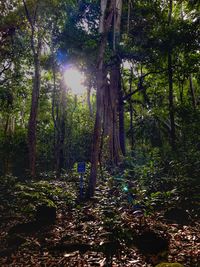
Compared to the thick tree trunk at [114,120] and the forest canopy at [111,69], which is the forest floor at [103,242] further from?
the thick tree trunk at [114,120]

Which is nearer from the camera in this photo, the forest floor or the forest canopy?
the forest floor

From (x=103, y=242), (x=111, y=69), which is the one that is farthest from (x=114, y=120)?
(x=103, y=242)

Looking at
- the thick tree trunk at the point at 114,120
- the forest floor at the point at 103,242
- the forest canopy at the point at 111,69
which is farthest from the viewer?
the thick tree trunk at the point at 114,120

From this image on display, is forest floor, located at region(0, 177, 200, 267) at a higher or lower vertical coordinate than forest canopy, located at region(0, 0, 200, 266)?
lower

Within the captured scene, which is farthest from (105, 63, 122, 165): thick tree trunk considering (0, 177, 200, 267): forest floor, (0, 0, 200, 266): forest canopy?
(0, 177, 200, 267): forest floor

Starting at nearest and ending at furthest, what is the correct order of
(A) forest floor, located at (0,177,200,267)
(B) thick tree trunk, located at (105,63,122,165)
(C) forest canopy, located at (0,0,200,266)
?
(A) forest floor, located at (0,177,200,267) < (C) forest canopy, located at (0,0,200,266) < (B) thick tree trunk, located at (105,63,122,165)

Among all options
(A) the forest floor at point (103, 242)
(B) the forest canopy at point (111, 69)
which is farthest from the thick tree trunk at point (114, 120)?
(A) the forest floor at point (103, 242)

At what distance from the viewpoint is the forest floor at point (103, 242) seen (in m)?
Result: 4.36

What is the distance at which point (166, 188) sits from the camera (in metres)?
9.08

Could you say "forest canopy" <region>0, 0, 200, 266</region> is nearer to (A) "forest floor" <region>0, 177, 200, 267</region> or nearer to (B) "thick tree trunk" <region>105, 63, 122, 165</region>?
(B) "thick tree trunk" <region>105, 63, 122, 165</region>

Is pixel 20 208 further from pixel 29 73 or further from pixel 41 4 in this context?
pixel 29 73

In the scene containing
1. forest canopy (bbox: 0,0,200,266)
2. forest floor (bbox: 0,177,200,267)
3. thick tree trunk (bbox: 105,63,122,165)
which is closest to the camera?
forest floor (bbox: 0,177,200,267)

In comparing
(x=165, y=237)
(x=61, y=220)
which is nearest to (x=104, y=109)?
(x=61, y=220)

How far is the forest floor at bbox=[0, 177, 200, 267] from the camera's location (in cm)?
436
